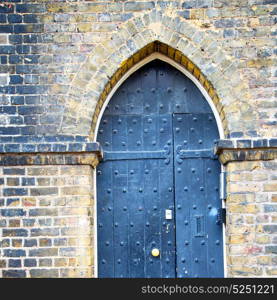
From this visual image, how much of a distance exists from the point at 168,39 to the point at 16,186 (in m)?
2.24

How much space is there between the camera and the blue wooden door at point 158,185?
5969 mm

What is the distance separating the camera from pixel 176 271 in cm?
595

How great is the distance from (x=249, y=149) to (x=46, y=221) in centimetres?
224

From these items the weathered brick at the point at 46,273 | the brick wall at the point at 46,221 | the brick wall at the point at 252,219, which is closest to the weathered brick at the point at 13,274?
the brick wall at the point at 46,221

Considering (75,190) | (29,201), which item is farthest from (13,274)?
(75,190)

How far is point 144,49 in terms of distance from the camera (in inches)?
234

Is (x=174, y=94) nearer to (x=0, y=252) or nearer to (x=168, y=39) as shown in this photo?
(x=168, y=39)

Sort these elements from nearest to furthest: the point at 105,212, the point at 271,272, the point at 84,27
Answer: the point at 271,272 < the point at 84,27 < the point at 105,212

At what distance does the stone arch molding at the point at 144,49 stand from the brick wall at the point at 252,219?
0.51 m

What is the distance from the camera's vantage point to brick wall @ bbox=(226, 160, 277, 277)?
557 centimetres

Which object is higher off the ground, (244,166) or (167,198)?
(244,166)

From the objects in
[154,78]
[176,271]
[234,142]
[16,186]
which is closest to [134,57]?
[154,78]

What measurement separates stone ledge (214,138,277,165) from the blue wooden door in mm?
388

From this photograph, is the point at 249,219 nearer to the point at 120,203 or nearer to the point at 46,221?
the point at 120,203
